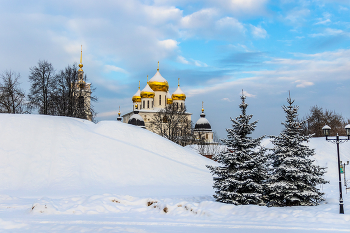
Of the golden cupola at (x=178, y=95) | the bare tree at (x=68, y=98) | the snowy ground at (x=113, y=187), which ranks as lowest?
the snowy ground at (x=113, y=187)

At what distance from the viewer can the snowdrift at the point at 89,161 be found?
15.4 meters

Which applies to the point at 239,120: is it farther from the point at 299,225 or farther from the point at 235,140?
the point at 299,225

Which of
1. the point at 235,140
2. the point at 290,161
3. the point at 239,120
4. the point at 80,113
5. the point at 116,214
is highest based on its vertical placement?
the point at 80,113

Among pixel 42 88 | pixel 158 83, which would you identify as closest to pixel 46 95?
pixel 42 88

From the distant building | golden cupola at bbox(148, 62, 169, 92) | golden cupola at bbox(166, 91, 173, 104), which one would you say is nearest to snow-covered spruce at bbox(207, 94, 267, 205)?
the distant building

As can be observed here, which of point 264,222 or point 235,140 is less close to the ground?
point 235,140

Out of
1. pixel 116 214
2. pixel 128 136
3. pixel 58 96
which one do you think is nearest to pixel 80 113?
pixel 58 96

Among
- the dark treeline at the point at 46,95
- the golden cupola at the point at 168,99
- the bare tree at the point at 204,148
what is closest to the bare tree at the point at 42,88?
the dark treeline at the point at 46,95

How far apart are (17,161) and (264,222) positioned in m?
13.4

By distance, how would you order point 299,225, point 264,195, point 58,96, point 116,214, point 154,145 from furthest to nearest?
point 58,96, point 154,145, point 264,195, point 116,214, point 299,225

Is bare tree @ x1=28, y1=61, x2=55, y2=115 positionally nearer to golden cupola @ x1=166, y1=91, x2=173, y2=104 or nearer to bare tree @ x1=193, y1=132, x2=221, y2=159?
bare tree @ x1=193, y1=132, x2=221, y2=159

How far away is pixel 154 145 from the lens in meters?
21.5

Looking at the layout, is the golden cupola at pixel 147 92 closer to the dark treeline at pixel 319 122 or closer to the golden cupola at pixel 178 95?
the golden cupola at pixel 178 95

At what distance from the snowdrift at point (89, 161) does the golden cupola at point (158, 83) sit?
1472 inches
